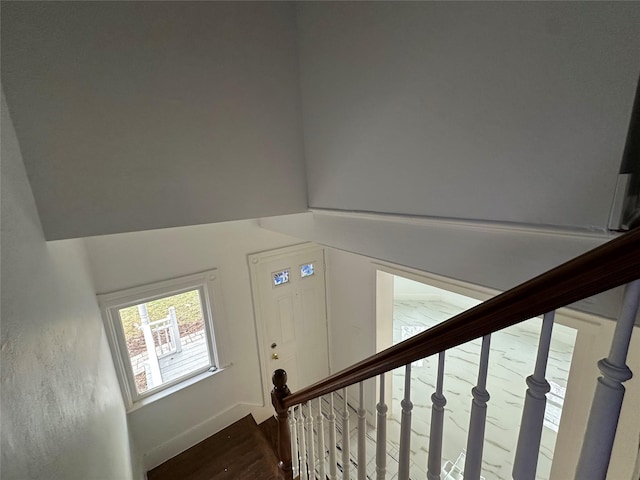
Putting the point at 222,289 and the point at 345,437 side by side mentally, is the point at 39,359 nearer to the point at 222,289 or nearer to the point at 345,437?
the point at 345,437

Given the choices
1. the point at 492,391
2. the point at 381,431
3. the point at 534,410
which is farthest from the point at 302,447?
the point at 492,391

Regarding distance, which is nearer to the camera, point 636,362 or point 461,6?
point 461,6

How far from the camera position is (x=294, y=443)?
1.61 metres

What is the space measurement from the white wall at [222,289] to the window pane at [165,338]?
0.70ft

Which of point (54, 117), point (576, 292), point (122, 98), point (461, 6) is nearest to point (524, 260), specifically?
point (576, 292)

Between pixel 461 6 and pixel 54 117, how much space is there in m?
1.42

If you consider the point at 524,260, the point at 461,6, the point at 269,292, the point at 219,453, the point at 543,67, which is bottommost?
the point at 219,453

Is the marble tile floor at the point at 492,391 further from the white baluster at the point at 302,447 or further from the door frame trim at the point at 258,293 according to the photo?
the door frame trim at the point at 258,293

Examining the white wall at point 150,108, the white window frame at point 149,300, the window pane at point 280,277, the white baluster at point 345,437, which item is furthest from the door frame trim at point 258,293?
the white baluster at point 345,437

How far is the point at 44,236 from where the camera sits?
0.99 meters

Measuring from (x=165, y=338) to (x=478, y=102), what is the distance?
2950mm

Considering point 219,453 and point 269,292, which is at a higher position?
point 269,292

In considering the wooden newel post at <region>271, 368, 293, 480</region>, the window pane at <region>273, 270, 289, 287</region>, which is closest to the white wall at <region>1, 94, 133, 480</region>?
the wooden newel post at <region>271, 368, 293, 480</region>

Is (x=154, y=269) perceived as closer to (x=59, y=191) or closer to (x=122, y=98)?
(x=59, y=191)
